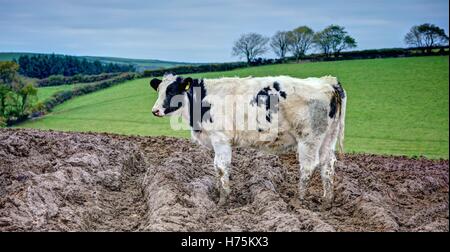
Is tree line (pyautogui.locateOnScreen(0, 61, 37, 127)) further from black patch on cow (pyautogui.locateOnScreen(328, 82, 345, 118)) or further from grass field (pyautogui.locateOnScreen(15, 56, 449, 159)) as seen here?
black patch on cow (pyautogui.locateOnScreen(328, 82, 345, 118))

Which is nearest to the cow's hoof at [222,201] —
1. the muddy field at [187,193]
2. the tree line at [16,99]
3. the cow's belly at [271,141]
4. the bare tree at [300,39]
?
the muddy field at [187,193]

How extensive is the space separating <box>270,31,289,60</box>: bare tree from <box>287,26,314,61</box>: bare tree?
0.47 meters

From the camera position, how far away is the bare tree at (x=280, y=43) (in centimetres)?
6681

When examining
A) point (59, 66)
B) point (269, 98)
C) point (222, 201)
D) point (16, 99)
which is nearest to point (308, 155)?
point (269, 98)

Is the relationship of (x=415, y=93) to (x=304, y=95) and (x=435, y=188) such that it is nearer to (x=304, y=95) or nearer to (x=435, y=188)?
(x=435, y=188)

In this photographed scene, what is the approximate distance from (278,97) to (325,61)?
4711 centimetres

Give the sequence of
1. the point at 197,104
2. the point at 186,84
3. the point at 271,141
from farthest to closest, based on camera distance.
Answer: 1. the point at 197,104
2. the point at 186,84
3. the point at 271,141

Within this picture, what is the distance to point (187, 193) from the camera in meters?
13.7

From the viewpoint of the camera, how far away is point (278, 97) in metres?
13.6

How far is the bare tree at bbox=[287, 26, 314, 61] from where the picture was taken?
65938mm

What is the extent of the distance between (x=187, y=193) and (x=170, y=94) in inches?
96.9

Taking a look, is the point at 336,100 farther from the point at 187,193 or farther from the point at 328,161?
the point at 187,193

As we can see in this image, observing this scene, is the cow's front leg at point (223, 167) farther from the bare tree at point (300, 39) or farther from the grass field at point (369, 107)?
the bare tree at point (300, 39)
